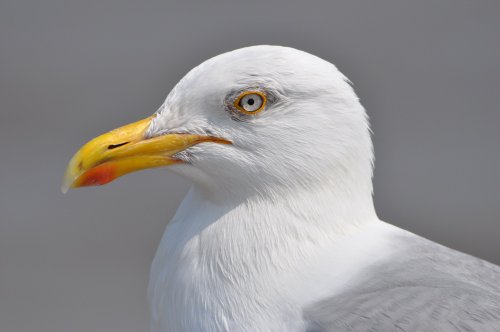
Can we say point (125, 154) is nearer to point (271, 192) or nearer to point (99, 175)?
point (99, 175)

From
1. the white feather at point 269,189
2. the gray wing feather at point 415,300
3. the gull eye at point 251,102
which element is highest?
the gull eye at point 251,102

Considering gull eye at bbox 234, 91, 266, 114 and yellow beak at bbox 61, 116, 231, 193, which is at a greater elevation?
gull eye at bbox 234, 91, 266, 114

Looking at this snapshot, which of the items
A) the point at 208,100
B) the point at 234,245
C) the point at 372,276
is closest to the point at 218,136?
the point at 208,100

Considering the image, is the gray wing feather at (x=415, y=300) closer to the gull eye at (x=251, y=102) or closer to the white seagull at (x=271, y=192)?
the white seagull at (x=271, y=192)

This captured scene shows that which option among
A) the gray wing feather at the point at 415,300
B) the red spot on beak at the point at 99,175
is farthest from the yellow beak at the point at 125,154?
the gray wing feather at the point at 415,300

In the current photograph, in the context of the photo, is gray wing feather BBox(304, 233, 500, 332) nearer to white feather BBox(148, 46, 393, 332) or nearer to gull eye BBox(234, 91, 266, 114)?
white feather BBox(148, 46, 393, 332)

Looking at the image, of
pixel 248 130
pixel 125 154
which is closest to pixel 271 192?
pixel 248 130

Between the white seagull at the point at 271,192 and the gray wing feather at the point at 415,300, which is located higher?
the white seagull at the point at 271,192

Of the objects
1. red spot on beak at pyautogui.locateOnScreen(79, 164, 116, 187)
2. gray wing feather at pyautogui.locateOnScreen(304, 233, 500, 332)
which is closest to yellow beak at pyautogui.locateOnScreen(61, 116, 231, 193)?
red spot on beak at pyautogui.locateOnScreen(79, 164, 116, 187)

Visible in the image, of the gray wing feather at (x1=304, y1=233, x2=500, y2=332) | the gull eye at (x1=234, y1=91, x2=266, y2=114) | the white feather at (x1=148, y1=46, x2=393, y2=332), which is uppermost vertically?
the gull eye at (x1=234, y1=91, x2=266, y2=114)

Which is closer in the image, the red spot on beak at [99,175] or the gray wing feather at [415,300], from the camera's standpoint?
the gray wing feather at [415,300]
